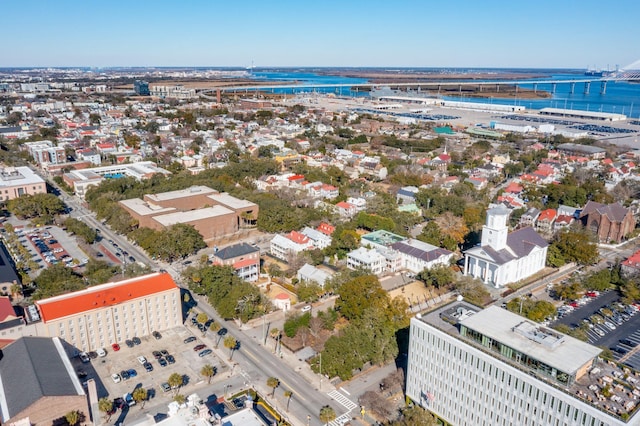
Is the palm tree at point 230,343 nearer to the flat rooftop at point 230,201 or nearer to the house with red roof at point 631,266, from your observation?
the flat rooftop at point 230,201

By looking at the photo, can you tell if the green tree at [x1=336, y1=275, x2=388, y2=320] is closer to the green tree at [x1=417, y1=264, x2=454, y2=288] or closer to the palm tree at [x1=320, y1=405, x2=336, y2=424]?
the green tree at [x1=417, y1=264, x2=454, y2=288]

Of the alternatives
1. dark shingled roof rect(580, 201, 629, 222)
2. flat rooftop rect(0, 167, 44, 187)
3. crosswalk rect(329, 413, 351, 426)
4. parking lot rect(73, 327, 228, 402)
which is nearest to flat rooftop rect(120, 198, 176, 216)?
flat rooftop rect(0, 167, 44, 187)

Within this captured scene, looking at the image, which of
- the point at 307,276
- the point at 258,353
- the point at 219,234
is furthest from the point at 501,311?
the point at 219,234

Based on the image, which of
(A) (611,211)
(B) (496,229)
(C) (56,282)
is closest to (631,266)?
(A) (611,211)

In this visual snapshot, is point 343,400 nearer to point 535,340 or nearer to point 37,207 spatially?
point 535,340

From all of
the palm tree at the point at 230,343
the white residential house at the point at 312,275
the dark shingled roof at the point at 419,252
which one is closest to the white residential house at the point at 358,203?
the dark shingled roof at the point at 419,252

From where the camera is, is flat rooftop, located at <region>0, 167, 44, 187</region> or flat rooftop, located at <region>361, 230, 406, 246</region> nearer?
flat rooftop, located at <region>361, 230, 406, 246</region>
